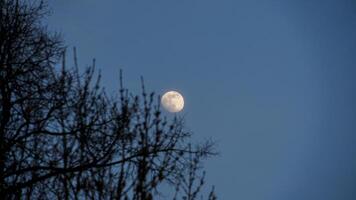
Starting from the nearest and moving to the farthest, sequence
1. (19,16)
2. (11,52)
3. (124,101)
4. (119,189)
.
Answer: (119,189) → (124,101) → (11,52) → (19,16)

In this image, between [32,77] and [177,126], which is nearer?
[177,126]

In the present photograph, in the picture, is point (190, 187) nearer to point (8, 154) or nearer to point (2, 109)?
point (8, 154)

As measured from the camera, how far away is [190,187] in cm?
420

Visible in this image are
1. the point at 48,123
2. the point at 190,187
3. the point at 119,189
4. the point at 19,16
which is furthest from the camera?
the point at 19,16

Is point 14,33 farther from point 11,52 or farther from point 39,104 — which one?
point 39,104

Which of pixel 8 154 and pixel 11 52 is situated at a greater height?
pixel 11 52

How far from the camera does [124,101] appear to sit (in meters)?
3.50

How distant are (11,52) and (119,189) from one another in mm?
6027

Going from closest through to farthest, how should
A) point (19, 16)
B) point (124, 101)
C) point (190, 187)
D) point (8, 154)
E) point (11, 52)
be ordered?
point (124, 101) → point (190, 187) → point (8, 154) → point (11, 52) → point (19, 16)

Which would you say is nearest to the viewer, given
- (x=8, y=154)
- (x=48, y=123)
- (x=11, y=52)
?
(x=8, y=154)

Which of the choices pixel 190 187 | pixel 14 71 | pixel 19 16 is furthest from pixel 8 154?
pixel 190 187

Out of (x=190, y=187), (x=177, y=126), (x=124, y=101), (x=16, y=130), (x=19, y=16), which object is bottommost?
(x=190, y=187)

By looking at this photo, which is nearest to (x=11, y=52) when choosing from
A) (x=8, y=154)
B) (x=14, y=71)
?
(x=14, y=71)

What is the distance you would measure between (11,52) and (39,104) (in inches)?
46.4
